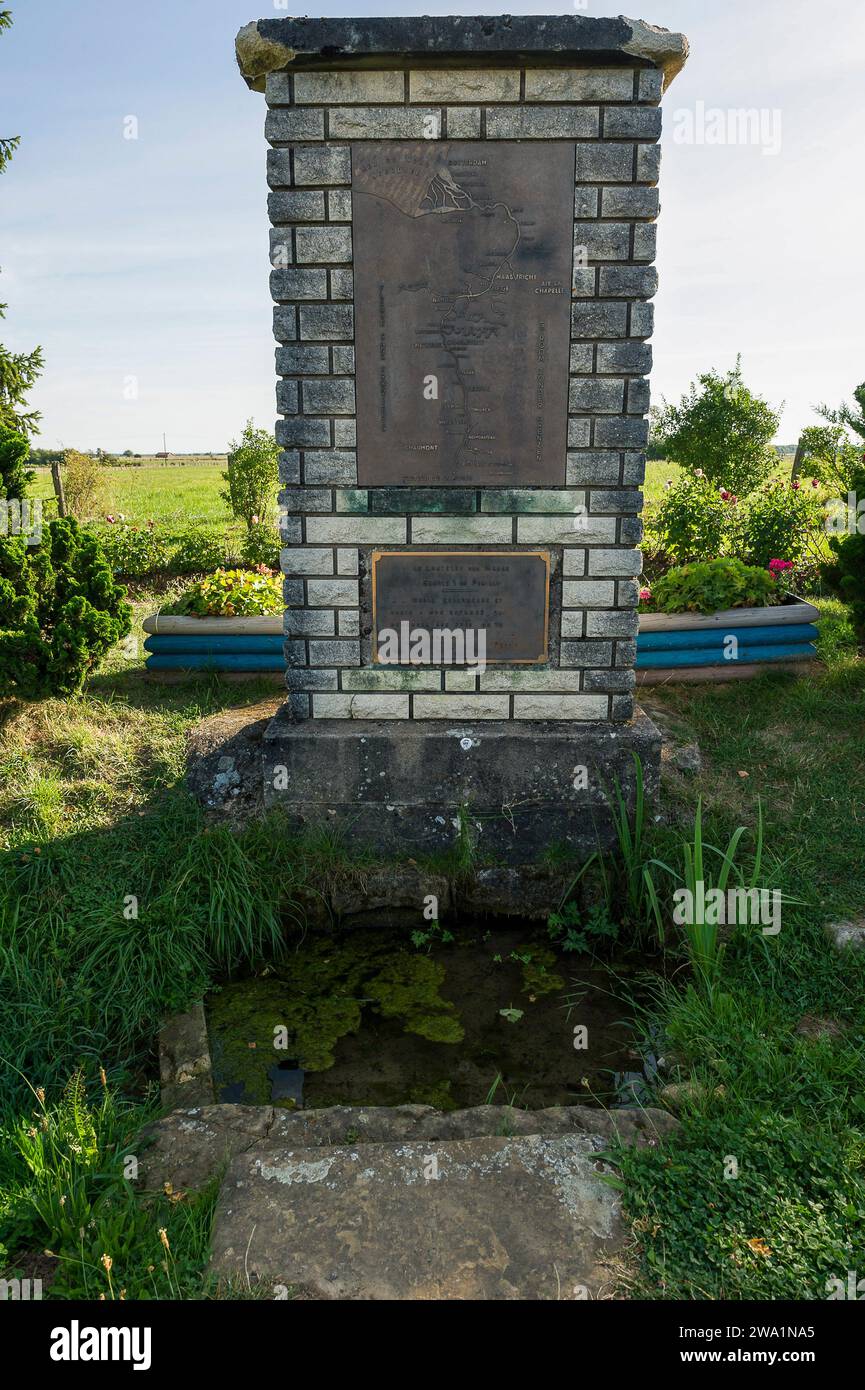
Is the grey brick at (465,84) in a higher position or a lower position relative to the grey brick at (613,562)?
higher

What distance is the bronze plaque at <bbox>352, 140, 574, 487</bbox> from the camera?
4430 mm

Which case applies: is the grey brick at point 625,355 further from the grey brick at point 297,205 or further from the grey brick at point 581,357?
the grey brick at point 297,205

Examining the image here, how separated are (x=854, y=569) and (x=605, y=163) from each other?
4.05 meters

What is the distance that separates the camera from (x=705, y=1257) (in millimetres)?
2643

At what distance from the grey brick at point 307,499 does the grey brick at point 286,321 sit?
2.45ft

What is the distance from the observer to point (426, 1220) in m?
2.79

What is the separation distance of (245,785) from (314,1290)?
9.87 ft

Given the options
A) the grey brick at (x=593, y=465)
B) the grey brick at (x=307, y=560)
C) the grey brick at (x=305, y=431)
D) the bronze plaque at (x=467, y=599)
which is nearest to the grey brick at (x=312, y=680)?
the bronze plaque at (x=467, y=599)

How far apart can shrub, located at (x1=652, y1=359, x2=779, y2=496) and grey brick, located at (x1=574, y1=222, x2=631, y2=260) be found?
821 centimetres

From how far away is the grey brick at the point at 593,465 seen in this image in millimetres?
4703

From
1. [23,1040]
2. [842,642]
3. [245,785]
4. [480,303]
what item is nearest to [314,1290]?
[23,1040]

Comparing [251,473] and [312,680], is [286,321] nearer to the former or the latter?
[312,680]

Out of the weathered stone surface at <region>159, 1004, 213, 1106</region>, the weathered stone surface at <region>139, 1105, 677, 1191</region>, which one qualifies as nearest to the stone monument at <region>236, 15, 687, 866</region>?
the weathered stone surface at <region>159, 1004, 213, 1106</region>

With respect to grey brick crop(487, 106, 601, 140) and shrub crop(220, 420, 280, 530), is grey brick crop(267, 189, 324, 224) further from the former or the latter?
shrub crop(220, 420, 280, 530)
